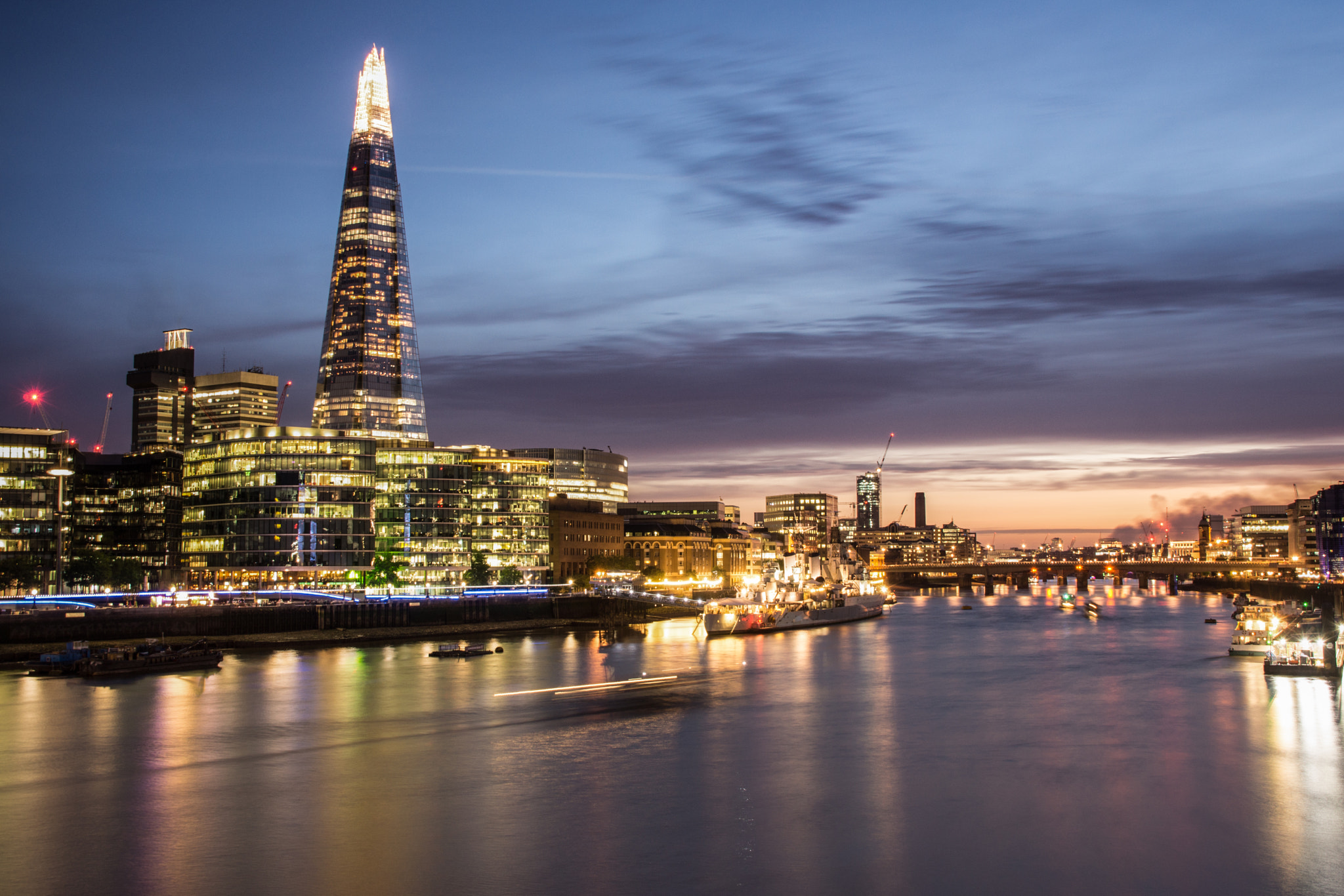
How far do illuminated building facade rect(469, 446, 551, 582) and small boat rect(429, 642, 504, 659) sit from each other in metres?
74.0

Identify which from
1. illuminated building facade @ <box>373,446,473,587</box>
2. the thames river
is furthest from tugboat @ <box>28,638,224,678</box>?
illuminated building facade @ <box>373,446,473,587</box>

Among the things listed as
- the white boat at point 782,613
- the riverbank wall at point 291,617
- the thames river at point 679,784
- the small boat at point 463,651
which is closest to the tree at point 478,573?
the riverbank wall at point 291,617

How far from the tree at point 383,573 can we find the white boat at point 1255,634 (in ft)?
310

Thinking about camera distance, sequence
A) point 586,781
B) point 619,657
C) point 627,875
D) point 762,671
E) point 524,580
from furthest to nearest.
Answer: point 524,580 → point 619,657 → point 762,671 → point 586,781 → point 627,875

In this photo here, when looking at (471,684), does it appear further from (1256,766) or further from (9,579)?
(9,579)

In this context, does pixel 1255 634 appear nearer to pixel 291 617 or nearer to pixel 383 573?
pixel 291 617

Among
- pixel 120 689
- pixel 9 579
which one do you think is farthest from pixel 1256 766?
pixel 9 579

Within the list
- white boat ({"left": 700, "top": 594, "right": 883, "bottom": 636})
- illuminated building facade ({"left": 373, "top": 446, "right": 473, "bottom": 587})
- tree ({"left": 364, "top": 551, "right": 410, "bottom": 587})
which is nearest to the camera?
white boat ({"left": 700, "top": 594, "right": 883, "bottom": 636})

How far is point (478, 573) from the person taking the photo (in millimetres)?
158125

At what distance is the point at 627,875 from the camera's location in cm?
3133

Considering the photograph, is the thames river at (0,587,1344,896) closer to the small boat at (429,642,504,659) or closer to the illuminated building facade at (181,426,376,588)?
the small boat at (429,642,504,659)

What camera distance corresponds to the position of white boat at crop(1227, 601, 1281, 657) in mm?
87438

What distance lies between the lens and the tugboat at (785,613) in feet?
393

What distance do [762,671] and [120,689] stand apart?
40.9 meters
